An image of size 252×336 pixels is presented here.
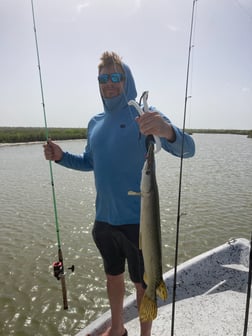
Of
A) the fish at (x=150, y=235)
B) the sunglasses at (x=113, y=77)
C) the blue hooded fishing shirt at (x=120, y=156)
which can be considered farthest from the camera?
the sunglasses at (x=113, y=77)

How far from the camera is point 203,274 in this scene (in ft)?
16.3

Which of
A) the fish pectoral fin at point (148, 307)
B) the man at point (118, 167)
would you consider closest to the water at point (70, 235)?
Answer: the man at point (118, 167)

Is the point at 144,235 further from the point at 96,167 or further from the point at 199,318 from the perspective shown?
the point at 199,318

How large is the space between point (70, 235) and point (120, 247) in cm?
600

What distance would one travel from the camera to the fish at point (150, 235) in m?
1.95

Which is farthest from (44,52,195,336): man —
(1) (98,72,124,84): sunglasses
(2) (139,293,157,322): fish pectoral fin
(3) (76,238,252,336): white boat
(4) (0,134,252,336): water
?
(4) (0,134,252,336): water

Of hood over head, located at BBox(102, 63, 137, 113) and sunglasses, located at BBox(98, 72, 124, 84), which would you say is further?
hood over head, located at BBox(102, 63, 137, 113)

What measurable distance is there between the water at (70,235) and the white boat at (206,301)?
1.47 m

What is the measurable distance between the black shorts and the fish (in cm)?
48

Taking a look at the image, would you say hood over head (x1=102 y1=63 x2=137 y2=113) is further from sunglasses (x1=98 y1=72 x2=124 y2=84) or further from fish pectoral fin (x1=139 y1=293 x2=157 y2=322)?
fish pectoral fin (x1=139 y1=293 x2=157 y2=322)

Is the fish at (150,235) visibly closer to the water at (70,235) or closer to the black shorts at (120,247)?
the black shorts at (120,247)

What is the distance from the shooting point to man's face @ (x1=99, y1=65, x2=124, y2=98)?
9.40 ft

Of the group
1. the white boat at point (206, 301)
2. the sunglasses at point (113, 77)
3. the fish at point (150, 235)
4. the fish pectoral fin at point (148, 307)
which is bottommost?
the white boat at point (206, 301)

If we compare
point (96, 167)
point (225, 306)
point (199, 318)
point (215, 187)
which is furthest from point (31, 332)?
point (215, 187)
